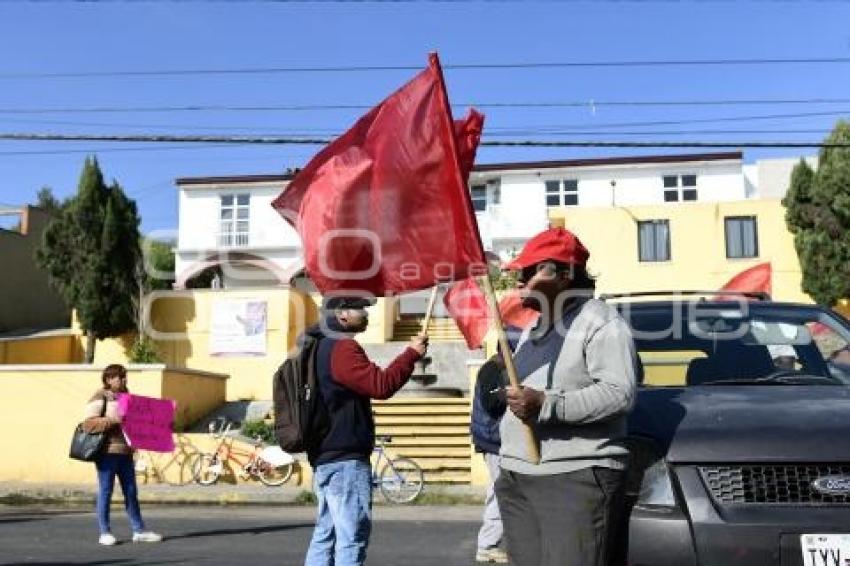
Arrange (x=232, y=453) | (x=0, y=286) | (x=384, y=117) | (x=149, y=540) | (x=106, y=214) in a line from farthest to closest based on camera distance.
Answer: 1. (x=0, y=286)
2. (x=106, y=214)
3. (x=232, y=453)
4. (x=149, y=540)
5. (x=384, y=117)

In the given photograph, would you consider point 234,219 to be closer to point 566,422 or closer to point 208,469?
point 208,469

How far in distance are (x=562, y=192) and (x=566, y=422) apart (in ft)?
127

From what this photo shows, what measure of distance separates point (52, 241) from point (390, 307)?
33.5 ft

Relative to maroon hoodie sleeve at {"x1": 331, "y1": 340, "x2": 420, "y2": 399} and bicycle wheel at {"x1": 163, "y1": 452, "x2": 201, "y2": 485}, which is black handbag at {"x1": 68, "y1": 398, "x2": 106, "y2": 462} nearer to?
maroon hoodie sleeve at {"x1": 331, "y1": 340, "x2": 420, "y2": 399}

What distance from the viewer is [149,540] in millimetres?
9164

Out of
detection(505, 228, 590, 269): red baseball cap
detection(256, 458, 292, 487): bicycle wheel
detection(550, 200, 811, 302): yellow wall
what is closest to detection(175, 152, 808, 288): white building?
detection(550, 200, 811, 302): yellow wall

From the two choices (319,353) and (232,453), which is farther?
(232,453)

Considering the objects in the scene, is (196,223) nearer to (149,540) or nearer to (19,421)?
(19,421)

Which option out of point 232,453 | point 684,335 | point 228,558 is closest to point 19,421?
point 232,453

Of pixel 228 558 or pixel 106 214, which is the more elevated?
pixel 106 214

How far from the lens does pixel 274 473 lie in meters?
14.6

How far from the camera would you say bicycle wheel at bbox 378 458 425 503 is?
13047mm

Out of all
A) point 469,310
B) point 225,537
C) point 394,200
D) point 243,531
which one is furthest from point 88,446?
point 394,200

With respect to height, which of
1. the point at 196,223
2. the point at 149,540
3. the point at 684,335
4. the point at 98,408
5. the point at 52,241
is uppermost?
the point at 196,223
